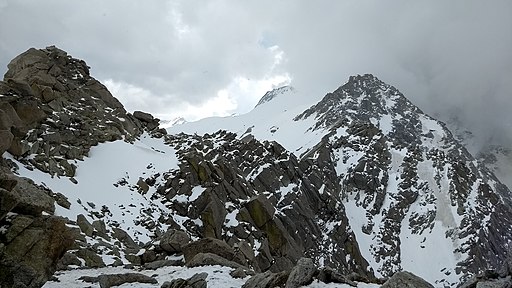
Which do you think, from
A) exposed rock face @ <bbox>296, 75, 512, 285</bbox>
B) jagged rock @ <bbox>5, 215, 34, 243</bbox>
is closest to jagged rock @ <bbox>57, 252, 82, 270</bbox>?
jagged rock @ <bbox>5, 215, 34, 243</bbox>

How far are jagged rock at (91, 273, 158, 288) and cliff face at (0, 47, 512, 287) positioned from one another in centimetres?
208

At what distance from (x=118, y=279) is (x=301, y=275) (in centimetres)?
712

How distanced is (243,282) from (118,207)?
1886cm

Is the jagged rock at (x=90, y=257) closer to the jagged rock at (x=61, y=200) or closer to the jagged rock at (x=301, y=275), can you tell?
the jagged rock at (x=61, y=200)

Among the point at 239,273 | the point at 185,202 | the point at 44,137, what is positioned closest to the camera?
the point at 239,273

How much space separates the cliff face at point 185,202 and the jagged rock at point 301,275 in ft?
2.41

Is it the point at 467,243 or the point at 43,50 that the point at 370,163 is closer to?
the point at 467,243

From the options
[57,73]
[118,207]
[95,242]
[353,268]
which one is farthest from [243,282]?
[353,268]

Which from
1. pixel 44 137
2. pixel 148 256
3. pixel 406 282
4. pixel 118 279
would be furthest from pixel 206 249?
pixel 44 137

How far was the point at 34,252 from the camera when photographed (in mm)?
12195

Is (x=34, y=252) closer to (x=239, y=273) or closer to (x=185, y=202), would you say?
(x=239, y=273)

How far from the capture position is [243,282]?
15.8 meters

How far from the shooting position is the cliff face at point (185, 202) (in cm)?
2018

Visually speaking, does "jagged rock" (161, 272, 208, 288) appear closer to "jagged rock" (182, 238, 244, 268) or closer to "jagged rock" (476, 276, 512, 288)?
"jagged rock" (182, 238, 244, 268)
